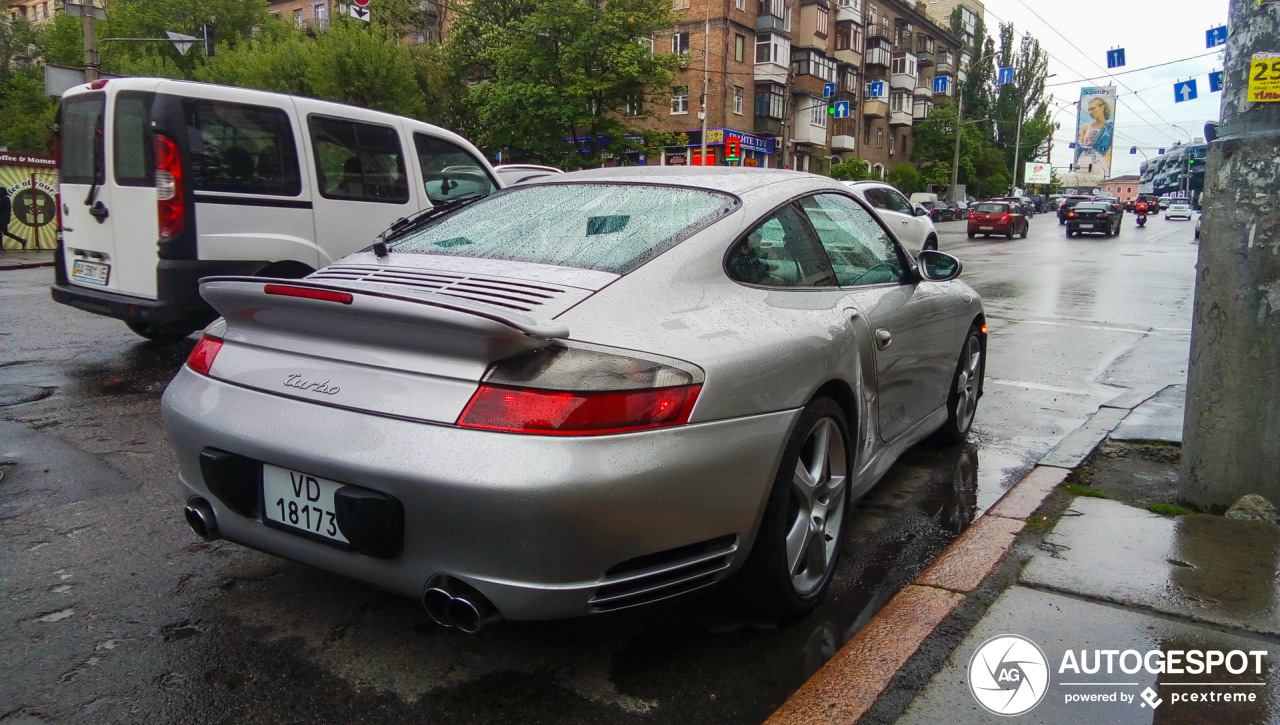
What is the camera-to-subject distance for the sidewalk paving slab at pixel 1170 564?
9.67 feet

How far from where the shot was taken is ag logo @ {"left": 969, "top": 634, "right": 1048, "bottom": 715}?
239 cm

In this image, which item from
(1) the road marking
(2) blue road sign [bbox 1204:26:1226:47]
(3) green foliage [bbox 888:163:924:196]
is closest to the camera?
(1) the road marking

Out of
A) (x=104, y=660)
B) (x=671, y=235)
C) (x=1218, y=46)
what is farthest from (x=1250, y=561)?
(x=1218, y=46)

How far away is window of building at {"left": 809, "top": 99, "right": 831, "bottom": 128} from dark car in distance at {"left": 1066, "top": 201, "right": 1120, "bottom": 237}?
818 inches

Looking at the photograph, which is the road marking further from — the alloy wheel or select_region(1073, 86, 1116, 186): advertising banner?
select_region(1073, 86, 1116, 186): advertising banner

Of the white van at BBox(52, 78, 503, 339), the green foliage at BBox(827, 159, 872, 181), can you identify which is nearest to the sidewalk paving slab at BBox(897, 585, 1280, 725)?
the white van at BBox(52, 78, 503, 339)

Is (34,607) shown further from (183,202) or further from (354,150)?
(354,150)

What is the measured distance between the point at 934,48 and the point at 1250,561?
254ft

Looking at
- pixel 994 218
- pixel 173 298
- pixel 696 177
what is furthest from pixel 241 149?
pixel 994 218

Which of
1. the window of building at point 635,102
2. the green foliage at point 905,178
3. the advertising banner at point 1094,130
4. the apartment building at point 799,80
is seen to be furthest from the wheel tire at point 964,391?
the advertising banner at point 1094,130

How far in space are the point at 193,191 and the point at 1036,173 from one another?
9437 centimetres

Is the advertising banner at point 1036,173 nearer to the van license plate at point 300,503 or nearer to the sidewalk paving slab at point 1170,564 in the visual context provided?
the sidewalk paving slab at point 1170,564

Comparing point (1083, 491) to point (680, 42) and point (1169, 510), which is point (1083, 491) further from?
point (680, 42)

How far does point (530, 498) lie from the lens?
2082 millimetres
